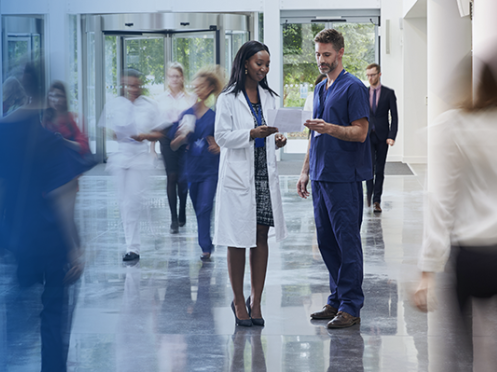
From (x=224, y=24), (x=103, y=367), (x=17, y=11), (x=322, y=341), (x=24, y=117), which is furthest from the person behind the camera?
(x=224, y=24)

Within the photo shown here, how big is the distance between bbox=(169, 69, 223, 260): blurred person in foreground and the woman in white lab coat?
2242 millimetres

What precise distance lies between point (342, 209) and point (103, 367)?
1.73m

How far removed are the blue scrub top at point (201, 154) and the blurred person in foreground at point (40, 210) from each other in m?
3.92

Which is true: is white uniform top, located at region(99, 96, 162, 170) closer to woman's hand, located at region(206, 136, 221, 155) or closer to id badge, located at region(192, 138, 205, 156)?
id badge, located at region(192, 138, 205, 156)

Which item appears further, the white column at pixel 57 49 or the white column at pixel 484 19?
the white column at pixel 484 19

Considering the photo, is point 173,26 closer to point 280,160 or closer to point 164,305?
point 280,160

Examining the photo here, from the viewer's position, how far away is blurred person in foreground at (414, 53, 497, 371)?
213 centimetres

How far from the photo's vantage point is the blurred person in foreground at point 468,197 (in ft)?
6.99

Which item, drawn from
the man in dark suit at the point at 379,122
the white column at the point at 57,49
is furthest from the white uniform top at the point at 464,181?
the man in dark suit at the point at 379,122

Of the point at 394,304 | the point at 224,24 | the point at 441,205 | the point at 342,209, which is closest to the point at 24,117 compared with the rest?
the point at 441,205

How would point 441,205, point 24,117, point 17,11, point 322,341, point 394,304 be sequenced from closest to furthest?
point 17,11 < point 441,205 < point 24,117 < point 322,341 < point 394,304

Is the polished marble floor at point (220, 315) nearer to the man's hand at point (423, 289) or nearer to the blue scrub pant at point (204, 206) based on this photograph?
the blue scrub pant at point (204, 206)

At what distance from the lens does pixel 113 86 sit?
16.9 m

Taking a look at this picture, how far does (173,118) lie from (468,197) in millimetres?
5393
